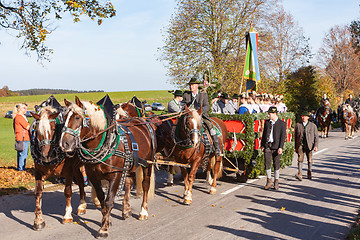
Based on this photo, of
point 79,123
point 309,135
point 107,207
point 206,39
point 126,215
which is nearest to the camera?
point 79,123

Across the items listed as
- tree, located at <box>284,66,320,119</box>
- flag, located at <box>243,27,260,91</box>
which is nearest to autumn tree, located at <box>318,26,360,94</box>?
tree, located at <box>284,66,320,119</box>

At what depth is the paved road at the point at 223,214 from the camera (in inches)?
252

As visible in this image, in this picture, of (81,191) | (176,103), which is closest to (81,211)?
(81,191)

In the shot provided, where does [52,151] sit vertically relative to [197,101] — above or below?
below

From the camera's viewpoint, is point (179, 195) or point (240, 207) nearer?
point (240, 207)

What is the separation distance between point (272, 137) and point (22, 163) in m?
8.12

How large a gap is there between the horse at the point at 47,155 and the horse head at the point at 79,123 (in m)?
0.85

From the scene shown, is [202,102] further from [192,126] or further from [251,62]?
[251,62]

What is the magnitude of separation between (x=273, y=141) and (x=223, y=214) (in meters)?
3.27

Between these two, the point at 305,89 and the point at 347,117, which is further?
the point at 305,89

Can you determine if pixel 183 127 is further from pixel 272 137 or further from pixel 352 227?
pixel 352 227

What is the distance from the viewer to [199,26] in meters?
21.4

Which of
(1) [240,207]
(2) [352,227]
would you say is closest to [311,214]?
(2) [352,227]

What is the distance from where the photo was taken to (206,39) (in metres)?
21.9
